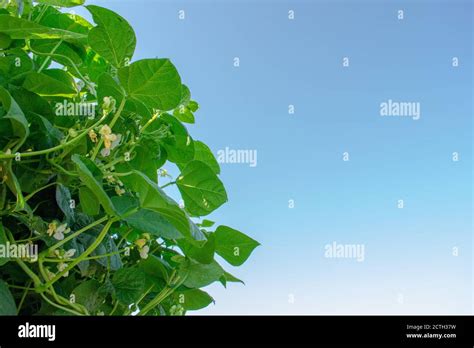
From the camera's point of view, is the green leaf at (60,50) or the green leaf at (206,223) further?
the green leaf at (206,223)

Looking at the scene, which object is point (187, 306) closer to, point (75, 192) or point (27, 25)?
point (75, 192)

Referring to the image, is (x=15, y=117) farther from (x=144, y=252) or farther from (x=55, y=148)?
(x=144, y=252)

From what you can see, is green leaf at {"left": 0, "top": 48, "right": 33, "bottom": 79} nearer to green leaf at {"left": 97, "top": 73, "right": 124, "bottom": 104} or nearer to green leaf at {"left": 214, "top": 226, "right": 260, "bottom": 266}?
green leaf at {"left": 97, "top": 73, "right": 124, "bottom": 104}

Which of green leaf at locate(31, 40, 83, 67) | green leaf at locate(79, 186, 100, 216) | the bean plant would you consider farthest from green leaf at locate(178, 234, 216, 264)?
green leaf at locate(31, 40, 83, 67)

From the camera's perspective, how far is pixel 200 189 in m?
0.62

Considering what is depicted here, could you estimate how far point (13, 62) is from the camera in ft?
1.75

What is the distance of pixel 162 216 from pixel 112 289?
0.10m

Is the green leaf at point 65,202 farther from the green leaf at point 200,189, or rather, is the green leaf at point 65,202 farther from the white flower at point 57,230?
the green leaf at point 200,189

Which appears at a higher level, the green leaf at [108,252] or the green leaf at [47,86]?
the green leaf at [47,86]

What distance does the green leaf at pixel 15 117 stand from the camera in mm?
443

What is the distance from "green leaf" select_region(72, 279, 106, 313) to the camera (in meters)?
0.53

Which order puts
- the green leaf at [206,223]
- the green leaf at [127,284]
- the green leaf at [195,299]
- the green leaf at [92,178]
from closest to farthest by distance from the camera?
1. the green leaf at [92,178]
2. the green leaf at [127,284]
3. the green leaf at [195,299]
4. the green leaf at [206,223]

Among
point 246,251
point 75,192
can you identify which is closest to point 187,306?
point 246,251
